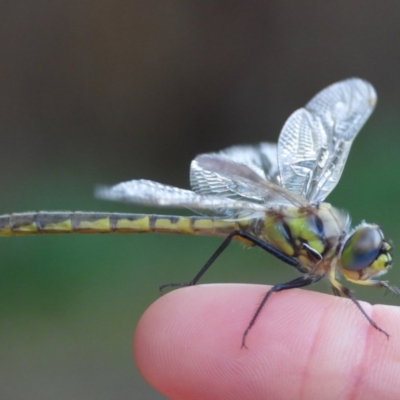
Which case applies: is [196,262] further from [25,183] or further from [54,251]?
[25,183]

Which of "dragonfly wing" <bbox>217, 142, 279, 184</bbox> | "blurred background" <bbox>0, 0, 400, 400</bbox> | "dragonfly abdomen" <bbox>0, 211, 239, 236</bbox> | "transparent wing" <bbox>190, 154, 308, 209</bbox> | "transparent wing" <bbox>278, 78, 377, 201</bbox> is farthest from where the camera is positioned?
"blurred background" <bbox>0, 0, 400, 400</bbox>

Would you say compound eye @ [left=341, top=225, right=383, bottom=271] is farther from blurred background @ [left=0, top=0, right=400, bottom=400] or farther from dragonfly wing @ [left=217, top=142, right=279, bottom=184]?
Answer: blurred background @ [left=0, top=0, right=400, bottom=400]

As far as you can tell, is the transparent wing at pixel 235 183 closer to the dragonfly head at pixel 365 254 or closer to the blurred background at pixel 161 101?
the dragonfly head at pixel 365 254

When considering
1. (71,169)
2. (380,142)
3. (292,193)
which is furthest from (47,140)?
(292,193)

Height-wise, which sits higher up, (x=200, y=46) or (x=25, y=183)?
(x=200, y=46)

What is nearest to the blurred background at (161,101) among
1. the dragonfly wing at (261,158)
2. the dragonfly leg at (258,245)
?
the dragonfly wing at (261,158)

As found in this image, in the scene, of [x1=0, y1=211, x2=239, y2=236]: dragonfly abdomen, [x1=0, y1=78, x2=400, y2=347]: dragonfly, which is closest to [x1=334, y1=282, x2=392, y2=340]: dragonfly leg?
[x1=0, y1=78, x2=400, y2=347]: dragonfly

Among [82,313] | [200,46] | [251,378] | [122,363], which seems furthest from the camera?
[200,46]

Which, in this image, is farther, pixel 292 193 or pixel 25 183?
pixel 25 183
